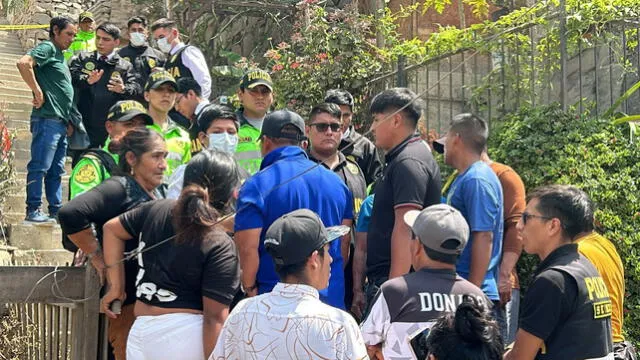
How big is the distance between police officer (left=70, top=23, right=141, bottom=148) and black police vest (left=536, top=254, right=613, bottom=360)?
577 cm

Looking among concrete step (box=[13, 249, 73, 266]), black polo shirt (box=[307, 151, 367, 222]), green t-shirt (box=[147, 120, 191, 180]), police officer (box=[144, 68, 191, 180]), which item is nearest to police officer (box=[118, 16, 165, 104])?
concrete step (box=[13, 249, 73, 266])

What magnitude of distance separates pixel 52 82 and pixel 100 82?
0.54 m

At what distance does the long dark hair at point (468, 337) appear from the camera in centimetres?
344

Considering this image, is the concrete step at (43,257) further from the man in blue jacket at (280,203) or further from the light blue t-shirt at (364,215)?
the man in blue jacket at (280,203)

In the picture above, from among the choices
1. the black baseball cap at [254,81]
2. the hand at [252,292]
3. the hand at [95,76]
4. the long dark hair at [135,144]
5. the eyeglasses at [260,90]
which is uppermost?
the hand at [95,76]

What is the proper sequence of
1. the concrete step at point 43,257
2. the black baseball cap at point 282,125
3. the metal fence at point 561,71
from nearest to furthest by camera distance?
1. the black baseball cap at point 282,125
2. the metal fence at point 561,71
3. the concrete step at point 43,257

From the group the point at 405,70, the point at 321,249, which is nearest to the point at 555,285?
the point at 321,249

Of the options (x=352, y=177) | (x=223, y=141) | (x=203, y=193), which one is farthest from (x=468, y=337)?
(x=223, y=141)

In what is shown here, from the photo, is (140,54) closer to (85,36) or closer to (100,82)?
(100,82)

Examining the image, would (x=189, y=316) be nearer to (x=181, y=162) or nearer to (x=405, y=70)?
(x=181, y=162)

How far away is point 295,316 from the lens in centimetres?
363

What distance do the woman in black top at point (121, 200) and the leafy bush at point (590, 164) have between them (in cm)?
339

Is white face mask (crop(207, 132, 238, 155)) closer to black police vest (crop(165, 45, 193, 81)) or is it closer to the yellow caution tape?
black police vest (crop(165, 45, 193, 81))

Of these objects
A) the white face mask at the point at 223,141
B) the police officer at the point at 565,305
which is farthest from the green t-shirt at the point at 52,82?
the police officer at the point at 565,305
